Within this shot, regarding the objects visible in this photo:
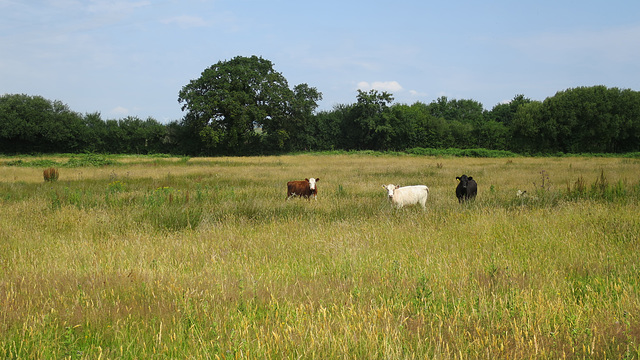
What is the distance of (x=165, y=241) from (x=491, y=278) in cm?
494

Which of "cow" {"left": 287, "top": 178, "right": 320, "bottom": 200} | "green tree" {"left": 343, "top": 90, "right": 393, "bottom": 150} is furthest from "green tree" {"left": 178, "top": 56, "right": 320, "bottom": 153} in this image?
"cow" {"left": 287, "top": 178, "right": 320, "bottom": 200}

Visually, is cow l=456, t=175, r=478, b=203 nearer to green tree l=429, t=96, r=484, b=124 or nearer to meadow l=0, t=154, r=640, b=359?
meadow l=0, t=154, r=640, b=359

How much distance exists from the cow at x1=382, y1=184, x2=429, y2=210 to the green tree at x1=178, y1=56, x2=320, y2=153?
137ft

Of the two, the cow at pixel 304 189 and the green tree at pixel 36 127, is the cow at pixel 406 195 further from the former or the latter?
the green tree at pixel 36 127

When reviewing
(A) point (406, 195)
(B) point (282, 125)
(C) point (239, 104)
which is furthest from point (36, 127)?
(A) point (406, 195)

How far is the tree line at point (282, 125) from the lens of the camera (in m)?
51.6

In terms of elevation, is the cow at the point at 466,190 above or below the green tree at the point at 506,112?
below

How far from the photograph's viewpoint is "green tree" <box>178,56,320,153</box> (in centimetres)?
5050

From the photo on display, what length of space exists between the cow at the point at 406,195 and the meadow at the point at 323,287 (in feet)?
7.34

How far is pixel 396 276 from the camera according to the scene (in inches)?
179

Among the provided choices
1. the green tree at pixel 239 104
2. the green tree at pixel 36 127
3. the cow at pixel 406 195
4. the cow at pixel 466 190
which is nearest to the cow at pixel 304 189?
the cow at pixel 406 195

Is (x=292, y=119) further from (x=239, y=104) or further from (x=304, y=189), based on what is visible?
(x=304, y=189)

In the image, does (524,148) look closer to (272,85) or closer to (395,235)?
(272,85)

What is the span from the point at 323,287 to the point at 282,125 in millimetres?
54111
